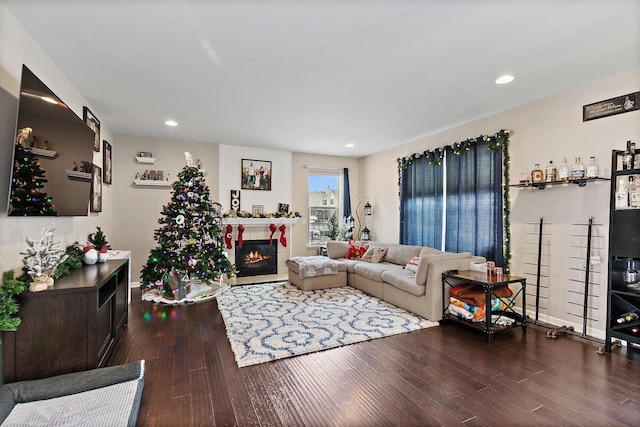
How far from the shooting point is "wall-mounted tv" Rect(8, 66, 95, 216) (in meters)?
2.06

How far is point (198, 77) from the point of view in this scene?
124 inches

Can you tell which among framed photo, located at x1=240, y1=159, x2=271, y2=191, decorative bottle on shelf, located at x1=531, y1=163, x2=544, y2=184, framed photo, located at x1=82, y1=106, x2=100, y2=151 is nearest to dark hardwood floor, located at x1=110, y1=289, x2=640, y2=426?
decorative bottle on shelf, located at x1=531, y1=163, x2=544, y2=184

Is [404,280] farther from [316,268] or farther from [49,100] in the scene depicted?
[49,100]

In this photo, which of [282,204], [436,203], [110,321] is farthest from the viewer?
[282,204]

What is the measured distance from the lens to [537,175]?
369cm

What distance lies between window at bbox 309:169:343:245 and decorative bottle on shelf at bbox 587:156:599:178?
→ 472 cm

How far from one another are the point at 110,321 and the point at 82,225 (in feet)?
4.96

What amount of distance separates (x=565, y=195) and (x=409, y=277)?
6.81 ft

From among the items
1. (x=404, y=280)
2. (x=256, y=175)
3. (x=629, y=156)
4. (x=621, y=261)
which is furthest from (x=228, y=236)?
(x=629, y=156)

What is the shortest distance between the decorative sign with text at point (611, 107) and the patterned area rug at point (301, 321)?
2.90m

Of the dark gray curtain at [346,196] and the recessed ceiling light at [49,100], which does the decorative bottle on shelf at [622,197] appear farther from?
the recessed ceiling light at [49,100]

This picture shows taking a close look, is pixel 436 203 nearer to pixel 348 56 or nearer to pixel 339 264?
pixel 339 264

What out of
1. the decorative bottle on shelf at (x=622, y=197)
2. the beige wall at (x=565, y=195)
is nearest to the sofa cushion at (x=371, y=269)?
the beige wall at (x=565, y=195)

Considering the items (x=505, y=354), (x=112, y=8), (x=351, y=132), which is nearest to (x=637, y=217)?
(x=505, y=354)
